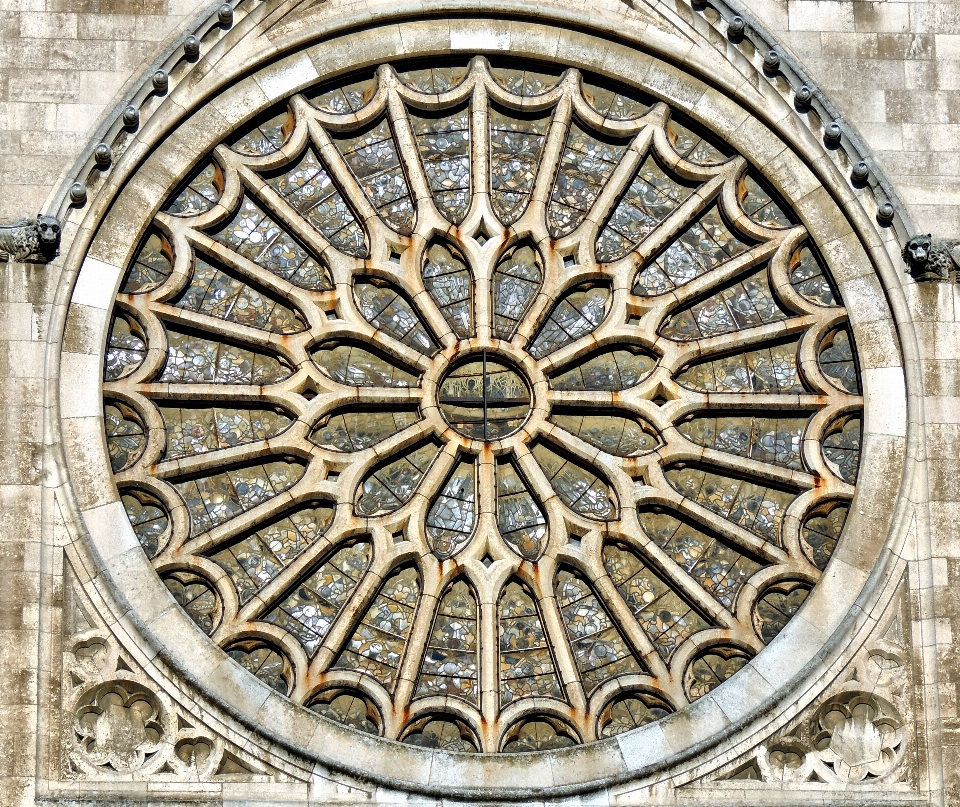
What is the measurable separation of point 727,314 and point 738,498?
1713 mm

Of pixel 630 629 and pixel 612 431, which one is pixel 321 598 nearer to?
pixel 630 629

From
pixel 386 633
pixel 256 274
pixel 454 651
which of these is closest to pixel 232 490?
pixel 386 633

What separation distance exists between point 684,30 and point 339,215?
3.54 metres

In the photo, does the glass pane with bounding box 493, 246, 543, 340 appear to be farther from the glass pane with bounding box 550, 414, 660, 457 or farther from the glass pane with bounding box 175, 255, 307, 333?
the glass pane with bounding box 175, 255, 307, 333

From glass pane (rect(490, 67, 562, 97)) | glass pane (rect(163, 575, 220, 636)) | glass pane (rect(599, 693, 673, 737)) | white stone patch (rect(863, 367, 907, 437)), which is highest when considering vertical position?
glass pane (rect(490, 67, 562, 97))

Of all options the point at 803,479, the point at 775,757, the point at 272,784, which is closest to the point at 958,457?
the point at 803,479

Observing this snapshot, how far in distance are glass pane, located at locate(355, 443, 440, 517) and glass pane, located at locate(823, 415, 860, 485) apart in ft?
11.3

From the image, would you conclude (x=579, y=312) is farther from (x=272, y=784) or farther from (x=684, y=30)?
(x=272, y=784)

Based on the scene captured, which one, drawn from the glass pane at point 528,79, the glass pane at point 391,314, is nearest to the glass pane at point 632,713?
the glass pane at point 391,314

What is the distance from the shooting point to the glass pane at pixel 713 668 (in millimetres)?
22984

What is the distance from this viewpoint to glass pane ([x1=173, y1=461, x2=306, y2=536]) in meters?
23.2

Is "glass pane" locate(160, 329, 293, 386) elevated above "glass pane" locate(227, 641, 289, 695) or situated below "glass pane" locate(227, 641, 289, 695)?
above

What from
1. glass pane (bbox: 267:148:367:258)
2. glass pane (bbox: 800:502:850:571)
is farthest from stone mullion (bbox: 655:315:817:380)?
glass pane (bbox: 267:148:367:258)

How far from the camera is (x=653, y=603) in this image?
23.2 metres
